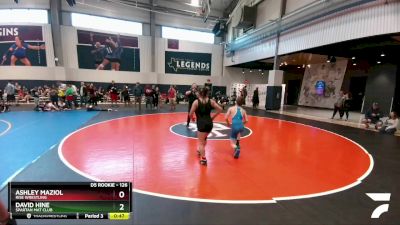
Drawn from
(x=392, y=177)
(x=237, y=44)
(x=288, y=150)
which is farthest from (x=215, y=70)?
(x=392, y=177)

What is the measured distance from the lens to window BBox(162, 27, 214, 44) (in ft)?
77.7

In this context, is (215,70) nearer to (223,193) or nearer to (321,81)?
(321,81)

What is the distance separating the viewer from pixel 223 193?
12.6 ft

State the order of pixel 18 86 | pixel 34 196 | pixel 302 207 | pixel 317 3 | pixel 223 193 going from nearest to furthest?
1. pixel 34 196
2. pixel 302 207
3. pixel 223 193
4. pixel 317 3
5. pixel 18 86

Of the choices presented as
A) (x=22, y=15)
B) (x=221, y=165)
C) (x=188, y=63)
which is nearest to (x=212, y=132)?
(x=221, y=165)

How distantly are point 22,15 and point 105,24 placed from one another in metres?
6.25

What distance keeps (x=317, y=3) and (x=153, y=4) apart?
48.7 ft

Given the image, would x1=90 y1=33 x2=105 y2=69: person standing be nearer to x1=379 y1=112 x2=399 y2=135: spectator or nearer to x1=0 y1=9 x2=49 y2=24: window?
x1=0 y1=9 x2=49 y2=24: window

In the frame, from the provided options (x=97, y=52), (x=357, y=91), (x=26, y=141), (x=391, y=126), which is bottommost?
(x=26, y=141)

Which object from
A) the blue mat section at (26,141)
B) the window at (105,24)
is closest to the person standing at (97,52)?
the window at (105,24)

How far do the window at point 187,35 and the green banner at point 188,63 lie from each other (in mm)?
1636

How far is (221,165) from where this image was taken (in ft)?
17.0

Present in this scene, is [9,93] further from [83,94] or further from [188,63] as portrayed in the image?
[188,63]
